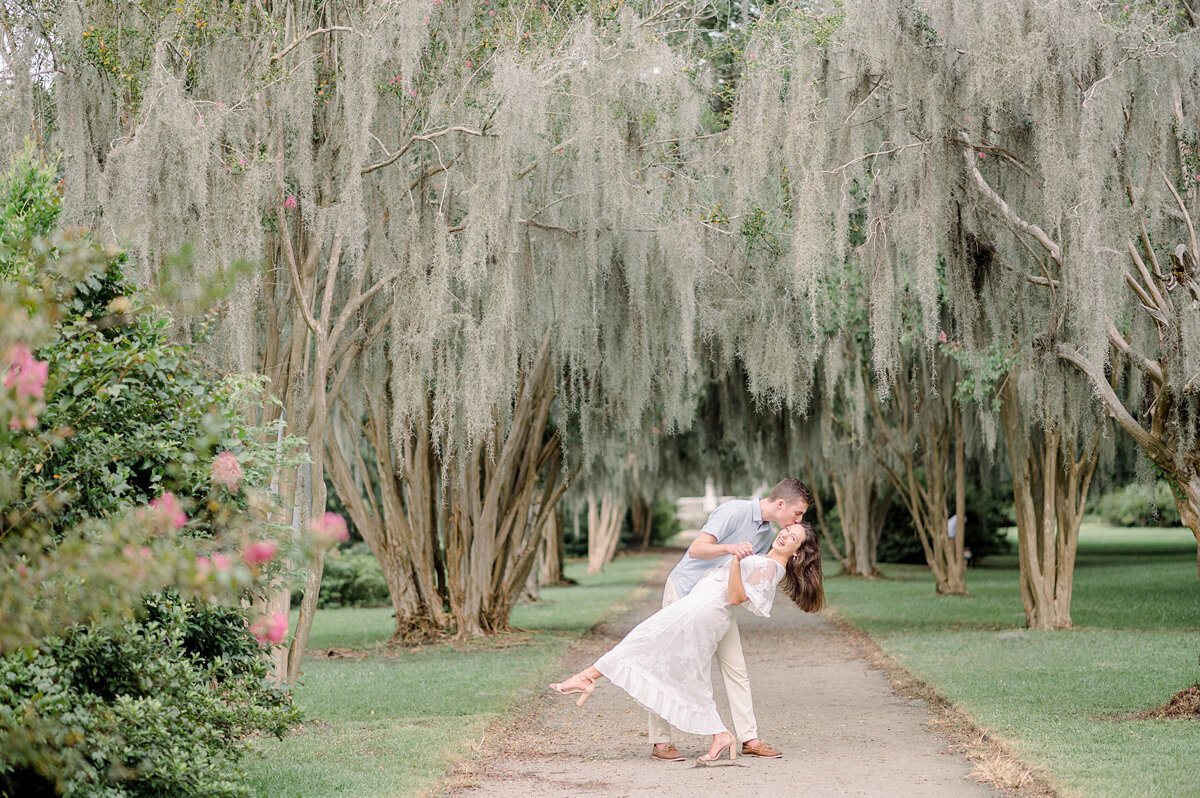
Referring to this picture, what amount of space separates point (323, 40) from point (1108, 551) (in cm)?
2917

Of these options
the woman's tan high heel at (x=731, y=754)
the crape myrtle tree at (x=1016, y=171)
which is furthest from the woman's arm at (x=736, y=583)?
the crape myrtle tree at (x=1016, y=171)

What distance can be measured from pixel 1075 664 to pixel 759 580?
499cm

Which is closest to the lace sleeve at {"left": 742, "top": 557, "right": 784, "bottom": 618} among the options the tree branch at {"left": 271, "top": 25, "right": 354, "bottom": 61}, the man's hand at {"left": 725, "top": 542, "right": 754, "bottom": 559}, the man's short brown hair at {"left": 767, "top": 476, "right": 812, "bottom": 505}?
the man's hand at {"left": 725, "top": 542, "right": 754, "bottom": 559}

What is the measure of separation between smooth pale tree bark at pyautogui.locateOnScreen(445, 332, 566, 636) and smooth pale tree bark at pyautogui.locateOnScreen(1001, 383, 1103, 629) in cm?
526

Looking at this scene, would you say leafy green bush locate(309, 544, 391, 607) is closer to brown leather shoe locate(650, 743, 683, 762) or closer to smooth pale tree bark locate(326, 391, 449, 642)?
smooth pale tree bark locate(326, 391, 449, 642)

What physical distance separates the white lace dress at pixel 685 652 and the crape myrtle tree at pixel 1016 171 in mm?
2606

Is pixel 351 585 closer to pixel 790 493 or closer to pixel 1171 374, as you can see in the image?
pixel 790 493

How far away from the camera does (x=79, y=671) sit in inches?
165

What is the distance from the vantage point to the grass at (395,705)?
5441 mm

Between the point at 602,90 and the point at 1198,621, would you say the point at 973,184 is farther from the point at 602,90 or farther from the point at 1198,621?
the point at 1198,621

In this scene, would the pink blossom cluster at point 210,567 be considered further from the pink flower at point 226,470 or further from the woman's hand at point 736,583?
the woman's hand at point 736,583

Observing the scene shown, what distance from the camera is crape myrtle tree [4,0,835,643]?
23.9 ft

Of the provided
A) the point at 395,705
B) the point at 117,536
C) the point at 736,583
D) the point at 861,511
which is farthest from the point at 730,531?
the point at 861,511

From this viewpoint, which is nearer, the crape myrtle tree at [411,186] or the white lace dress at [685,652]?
the white lace dress at [685,652]
